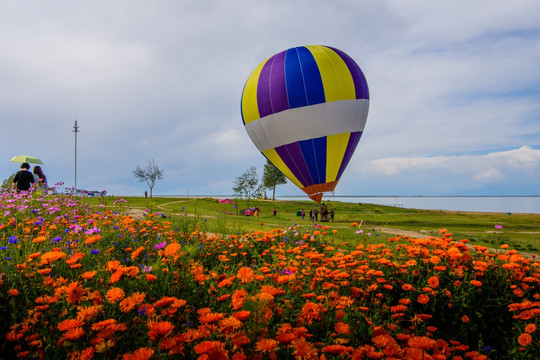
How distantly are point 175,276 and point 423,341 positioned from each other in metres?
2.28

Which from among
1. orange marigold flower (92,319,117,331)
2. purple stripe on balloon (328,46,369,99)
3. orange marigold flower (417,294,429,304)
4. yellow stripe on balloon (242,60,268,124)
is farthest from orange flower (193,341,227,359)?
purple stripe on balloon (328,46,369,99)

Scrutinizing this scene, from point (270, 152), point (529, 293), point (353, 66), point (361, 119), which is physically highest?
point (353, 66)

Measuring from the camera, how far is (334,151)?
1594 centimetres

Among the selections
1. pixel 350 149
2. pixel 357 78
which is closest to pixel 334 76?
pixel 357 78

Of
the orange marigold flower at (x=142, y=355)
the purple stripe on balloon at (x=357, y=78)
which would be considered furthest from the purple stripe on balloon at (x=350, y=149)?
the orange marigold flower at (x=142, y=355)

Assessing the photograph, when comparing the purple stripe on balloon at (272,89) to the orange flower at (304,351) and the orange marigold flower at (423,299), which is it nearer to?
the orange marigold flower at (423,299)

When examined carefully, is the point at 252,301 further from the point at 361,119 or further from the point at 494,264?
the point at 361,119

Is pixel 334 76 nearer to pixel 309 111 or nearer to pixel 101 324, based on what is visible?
pixel 309 111

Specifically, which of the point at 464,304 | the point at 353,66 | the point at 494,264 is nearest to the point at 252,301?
the point at 464,304

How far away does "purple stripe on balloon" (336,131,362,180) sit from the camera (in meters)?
16.4

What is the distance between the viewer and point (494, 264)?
15.0 feet

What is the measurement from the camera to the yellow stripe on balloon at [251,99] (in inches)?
645

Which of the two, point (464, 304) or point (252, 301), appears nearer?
point (252, 301)

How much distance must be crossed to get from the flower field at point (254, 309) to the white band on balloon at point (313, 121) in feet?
34.6
